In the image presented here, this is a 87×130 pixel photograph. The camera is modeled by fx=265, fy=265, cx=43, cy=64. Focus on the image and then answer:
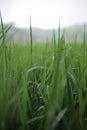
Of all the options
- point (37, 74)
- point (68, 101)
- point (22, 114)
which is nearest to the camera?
point (22, 114)

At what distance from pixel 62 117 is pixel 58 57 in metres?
0.17

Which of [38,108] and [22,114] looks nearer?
[22,114]

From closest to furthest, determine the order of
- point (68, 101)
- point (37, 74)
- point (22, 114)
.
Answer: point (22, 114)
point (68, 101)
point (37, 74)

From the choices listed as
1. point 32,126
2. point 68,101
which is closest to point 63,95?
point 68,101

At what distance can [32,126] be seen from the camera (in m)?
0.68

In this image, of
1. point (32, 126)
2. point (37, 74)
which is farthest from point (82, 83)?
point (37, 74)

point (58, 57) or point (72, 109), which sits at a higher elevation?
point (58, 57)

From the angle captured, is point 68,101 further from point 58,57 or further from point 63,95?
point 58,57

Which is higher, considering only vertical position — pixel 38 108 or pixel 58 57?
pixel 58 57

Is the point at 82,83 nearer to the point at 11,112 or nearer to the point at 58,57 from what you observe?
the point at 58,57

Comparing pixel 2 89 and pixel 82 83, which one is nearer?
pixel 2 89

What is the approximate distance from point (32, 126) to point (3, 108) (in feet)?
0.31

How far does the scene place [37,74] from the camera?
1130 mm

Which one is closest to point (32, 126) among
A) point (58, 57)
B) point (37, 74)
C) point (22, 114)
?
point (22, 114)
